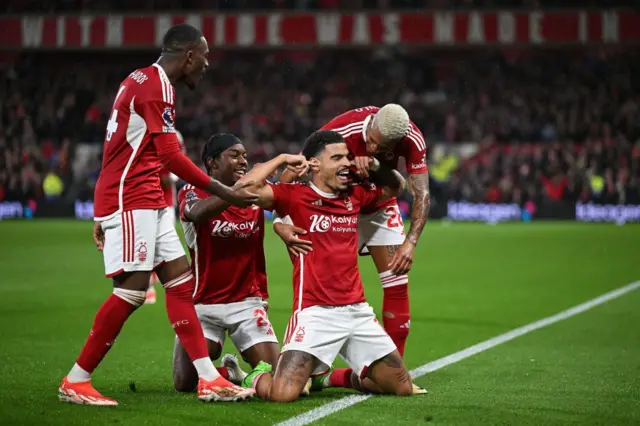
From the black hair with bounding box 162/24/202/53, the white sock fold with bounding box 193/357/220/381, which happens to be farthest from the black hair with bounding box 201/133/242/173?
the white sock fold with bounding box 193/357/220/381

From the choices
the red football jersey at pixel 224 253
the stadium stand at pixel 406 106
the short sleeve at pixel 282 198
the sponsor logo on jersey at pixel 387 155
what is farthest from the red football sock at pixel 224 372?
the stadium stand at pixel 406 106

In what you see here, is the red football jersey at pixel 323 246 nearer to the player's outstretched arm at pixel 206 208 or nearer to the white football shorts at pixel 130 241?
the player's outstretched arm at pixel 206 208

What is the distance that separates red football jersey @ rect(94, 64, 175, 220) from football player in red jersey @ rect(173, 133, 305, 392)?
922 millimetres

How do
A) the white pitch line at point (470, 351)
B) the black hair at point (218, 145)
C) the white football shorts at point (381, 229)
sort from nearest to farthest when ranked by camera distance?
the white pitch line at point (470, 351) < the black hair at point (218, 145) < the white football shorts at point (381, 229)

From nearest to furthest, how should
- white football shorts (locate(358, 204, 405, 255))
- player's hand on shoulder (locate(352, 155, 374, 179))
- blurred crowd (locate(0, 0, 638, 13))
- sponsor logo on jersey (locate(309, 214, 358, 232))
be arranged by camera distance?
sponsor logo on jersey (locate(309, 214, 358, 232)) < player's hand on shoulder (locate(352, 155, 374, 179)) < white football shorts (locate(358, 204, 405, 255)) < blurred crowd (locate(0, 0, 638, 13))

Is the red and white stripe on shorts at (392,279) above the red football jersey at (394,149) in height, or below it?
below

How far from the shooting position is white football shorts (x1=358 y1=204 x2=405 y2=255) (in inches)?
302

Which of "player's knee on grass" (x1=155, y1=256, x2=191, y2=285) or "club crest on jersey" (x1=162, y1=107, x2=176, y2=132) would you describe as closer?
"club crest on jersey" (x1=162, y1=107, x2=176, y2=132)

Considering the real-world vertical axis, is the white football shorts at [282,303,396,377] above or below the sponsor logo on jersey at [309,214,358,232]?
below

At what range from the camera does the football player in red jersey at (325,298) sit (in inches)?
250

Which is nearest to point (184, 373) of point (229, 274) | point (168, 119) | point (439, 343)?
point (229, 274)

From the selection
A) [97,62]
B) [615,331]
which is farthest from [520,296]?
[97,62]

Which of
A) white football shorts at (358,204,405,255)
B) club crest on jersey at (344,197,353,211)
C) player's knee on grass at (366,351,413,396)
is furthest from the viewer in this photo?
white football shorts at (358,204,405,255)

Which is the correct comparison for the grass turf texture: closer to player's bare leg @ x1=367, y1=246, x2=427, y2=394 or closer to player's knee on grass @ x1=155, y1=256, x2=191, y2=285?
player's bare leg @ x1=367, y1=246, x2=427, y2=394
